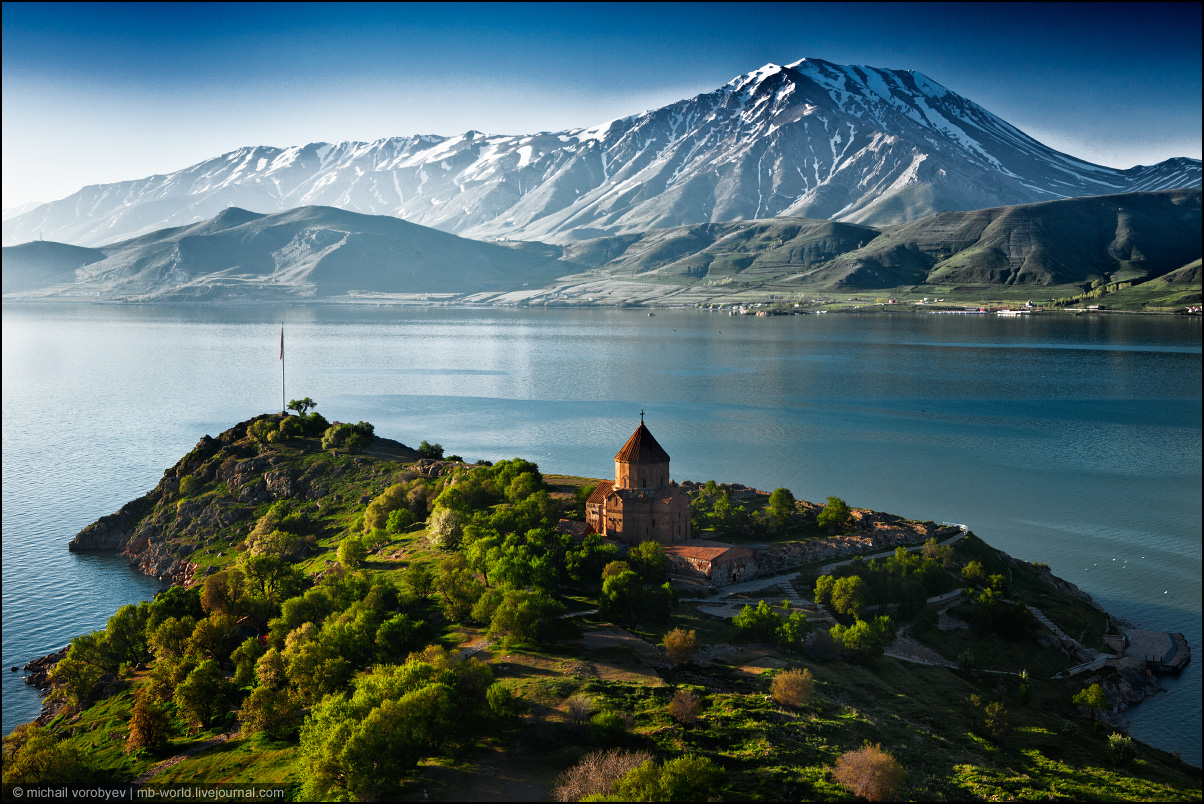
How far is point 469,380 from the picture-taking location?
157 m

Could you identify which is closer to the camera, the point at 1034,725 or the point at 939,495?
the point at 1034,725

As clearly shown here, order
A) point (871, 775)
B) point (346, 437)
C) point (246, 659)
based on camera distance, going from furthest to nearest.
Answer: point (346, 437), point (246, 659), point (871, 775)

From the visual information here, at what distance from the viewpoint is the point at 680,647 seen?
3981cm

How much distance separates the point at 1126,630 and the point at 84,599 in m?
77.3

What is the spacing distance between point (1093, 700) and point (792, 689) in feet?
68.7

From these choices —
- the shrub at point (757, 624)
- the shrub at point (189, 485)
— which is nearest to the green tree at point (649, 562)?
the shrub at point (757, 624)

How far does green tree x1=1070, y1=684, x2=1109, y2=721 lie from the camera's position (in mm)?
44031

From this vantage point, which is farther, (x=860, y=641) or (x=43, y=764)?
(x=860, y=641)

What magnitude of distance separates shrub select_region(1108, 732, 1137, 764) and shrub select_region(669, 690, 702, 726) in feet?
69.7

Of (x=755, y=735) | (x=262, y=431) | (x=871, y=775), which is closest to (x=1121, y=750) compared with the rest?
(x=871, y=775)

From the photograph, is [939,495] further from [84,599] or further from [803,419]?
[84,599]

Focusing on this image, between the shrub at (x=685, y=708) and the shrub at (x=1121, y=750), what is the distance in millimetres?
21233

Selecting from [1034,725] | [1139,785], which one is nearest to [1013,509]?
[1034,725]

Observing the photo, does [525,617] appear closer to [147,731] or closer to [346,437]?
[147,731]
